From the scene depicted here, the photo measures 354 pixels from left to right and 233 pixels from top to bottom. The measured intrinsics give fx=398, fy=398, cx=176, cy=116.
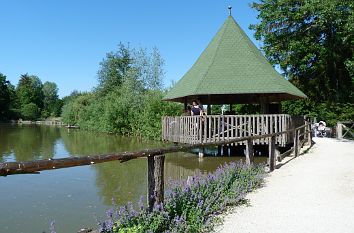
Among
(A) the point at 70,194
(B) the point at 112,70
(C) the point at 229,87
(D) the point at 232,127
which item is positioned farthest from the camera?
(B) the point at 112,70

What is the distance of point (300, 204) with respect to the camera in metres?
7.33

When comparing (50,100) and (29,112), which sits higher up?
(50,100)

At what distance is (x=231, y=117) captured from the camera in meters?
18.8

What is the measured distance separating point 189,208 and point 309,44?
2655cm

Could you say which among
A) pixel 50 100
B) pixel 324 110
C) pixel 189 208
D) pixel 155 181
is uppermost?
pixel 50 100

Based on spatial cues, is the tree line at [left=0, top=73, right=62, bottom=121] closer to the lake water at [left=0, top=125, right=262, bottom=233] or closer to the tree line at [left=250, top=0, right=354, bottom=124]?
the tree line at [left=250, top=0, right=354, bottom=124]

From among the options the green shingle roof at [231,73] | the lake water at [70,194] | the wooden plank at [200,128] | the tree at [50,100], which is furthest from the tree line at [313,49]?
the tree at [50,100]

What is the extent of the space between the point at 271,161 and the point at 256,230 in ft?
20.9

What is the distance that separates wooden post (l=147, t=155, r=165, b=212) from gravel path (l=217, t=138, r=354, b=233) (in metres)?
1.03

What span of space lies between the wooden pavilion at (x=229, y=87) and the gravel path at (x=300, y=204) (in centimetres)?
675

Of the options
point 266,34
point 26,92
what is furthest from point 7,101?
point 266,34

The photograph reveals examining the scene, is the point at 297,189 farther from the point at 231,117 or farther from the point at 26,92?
the point at 26,92

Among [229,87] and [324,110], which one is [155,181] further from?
[324,110]

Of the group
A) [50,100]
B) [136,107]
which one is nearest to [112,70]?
[136,107]
